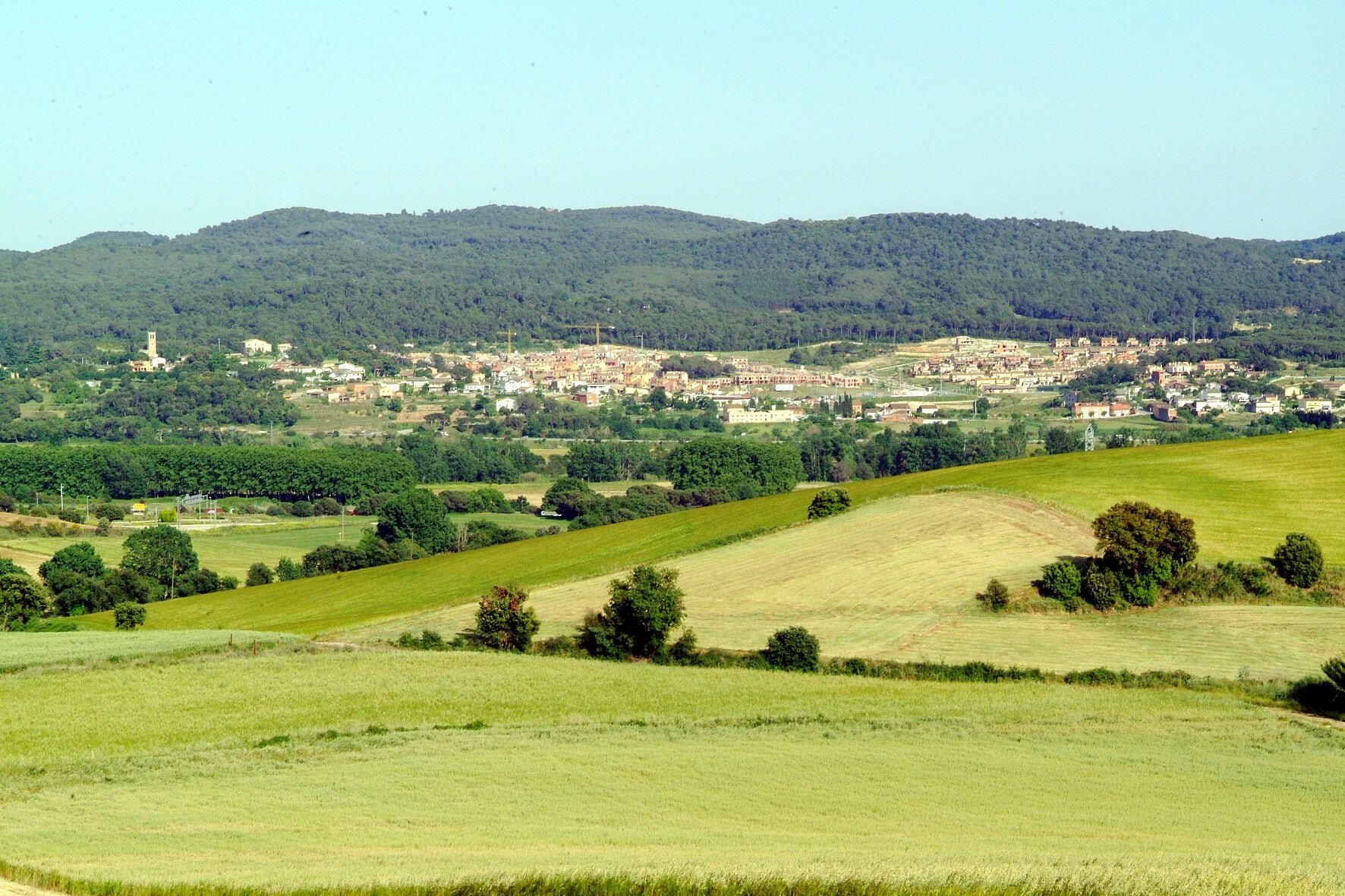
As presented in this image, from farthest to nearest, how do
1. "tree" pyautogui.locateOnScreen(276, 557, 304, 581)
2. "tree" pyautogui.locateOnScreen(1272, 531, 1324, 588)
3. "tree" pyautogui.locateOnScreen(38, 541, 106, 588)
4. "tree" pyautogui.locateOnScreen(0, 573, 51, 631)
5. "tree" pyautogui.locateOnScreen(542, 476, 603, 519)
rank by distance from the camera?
"tree" pyautogui.locateOnScreen(542, 476, 603, 519), "tree" pyautogui.locateOnScreen(276, 557, 304, 581), "tree" pyautogui.locateOnScreen(38, 541, 106, 588), "tree" pyautogui.locateOnScreen(0, 573, 51, 631), "tree" pyautogui.locateOnScreen(1272, 531, 1324, 588)

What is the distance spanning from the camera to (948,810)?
870 inches

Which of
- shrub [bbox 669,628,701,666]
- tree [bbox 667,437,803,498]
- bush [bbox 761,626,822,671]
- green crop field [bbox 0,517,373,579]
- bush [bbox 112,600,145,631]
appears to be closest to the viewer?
bush [bbox 761,626,822,671]

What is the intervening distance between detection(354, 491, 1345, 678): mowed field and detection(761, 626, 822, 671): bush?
751 millimetres

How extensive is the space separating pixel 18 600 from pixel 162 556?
1974cm

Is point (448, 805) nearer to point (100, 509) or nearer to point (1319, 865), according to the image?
point (1319, 865)

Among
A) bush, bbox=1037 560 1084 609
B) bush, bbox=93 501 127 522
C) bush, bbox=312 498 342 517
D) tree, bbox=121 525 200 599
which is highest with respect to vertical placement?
bush, bbox=1037 560 1084 609

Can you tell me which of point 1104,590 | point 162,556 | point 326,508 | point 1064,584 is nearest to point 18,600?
point 162,556

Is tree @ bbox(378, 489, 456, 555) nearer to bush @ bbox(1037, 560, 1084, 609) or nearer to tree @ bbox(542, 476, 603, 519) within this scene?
tree @ bbox(542, 476, 603, 519)

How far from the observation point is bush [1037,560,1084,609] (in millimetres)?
41000

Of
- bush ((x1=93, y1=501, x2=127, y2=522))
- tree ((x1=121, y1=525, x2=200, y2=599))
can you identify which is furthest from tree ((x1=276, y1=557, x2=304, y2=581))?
bush ((x1=93, y1=501, x2=127, y2=522))

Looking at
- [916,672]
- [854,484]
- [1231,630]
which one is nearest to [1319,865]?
[916,672]

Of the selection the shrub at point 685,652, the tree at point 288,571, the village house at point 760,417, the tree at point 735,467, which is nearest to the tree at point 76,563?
the tree at point 288,571

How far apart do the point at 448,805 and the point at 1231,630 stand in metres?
23.2

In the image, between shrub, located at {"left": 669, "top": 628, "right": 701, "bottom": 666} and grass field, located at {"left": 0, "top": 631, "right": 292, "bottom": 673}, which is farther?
shrub, located at {"left": 669, "top": 628, "right": 701, "bottom": 666}
